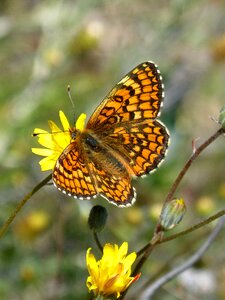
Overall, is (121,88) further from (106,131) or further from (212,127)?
(212,127)

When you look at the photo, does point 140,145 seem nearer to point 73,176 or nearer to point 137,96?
point 137,96

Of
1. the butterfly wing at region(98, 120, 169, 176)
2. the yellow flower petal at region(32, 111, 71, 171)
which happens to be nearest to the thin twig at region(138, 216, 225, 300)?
the butterfly wing at region(98, 120, 169, 176)

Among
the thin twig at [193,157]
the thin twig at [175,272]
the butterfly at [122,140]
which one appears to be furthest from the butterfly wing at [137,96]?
the thin twig at [175,272]

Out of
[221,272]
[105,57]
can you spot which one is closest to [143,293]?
[221,272]

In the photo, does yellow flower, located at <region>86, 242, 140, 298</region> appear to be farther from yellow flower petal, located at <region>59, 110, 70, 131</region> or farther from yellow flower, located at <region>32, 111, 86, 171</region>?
yellow flower petal, located at <region>59, 110, 70, 131</region>

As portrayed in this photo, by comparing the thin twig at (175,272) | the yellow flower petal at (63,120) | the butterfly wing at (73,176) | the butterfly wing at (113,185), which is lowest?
the thin twig at (175,272)

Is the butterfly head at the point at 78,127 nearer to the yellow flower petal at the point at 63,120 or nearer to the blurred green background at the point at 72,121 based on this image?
the yellow flower petal at the point at 63,120
